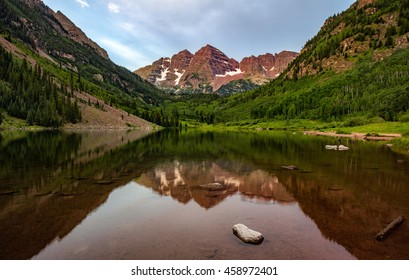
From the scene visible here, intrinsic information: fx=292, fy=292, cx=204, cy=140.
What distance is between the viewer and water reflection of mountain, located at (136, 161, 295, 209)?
28281mm

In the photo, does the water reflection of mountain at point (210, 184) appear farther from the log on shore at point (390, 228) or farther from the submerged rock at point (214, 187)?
the log on shore at point (390, 228)

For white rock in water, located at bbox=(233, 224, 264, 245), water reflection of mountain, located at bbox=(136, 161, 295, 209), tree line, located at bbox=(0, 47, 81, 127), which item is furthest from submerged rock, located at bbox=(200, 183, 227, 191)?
tree line, located at bbox=(0, 47, 81, 127)

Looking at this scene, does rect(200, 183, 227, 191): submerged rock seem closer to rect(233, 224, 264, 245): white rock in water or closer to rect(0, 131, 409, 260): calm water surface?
rect(0, 131, 409, 260): calm water surface

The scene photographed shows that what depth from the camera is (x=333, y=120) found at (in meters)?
174

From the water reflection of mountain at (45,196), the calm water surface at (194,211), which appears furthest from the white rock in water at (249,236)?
the water reflection of mountain at (45,196)

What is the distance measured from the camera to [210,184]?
108 ft

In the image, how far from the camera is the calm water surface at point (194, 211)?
16.2 metres

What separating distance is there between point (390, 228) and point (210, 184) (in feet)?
59.7

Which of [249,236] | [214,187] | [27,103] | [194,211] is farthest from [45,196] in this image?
[27,103]

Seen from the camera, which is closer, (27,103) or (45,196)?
(45,196)

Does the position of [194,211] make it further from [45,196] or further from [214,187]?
[45,196]

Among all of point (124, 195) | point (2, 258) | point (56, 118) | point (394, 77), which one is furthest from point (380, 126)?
point (56, 118)
